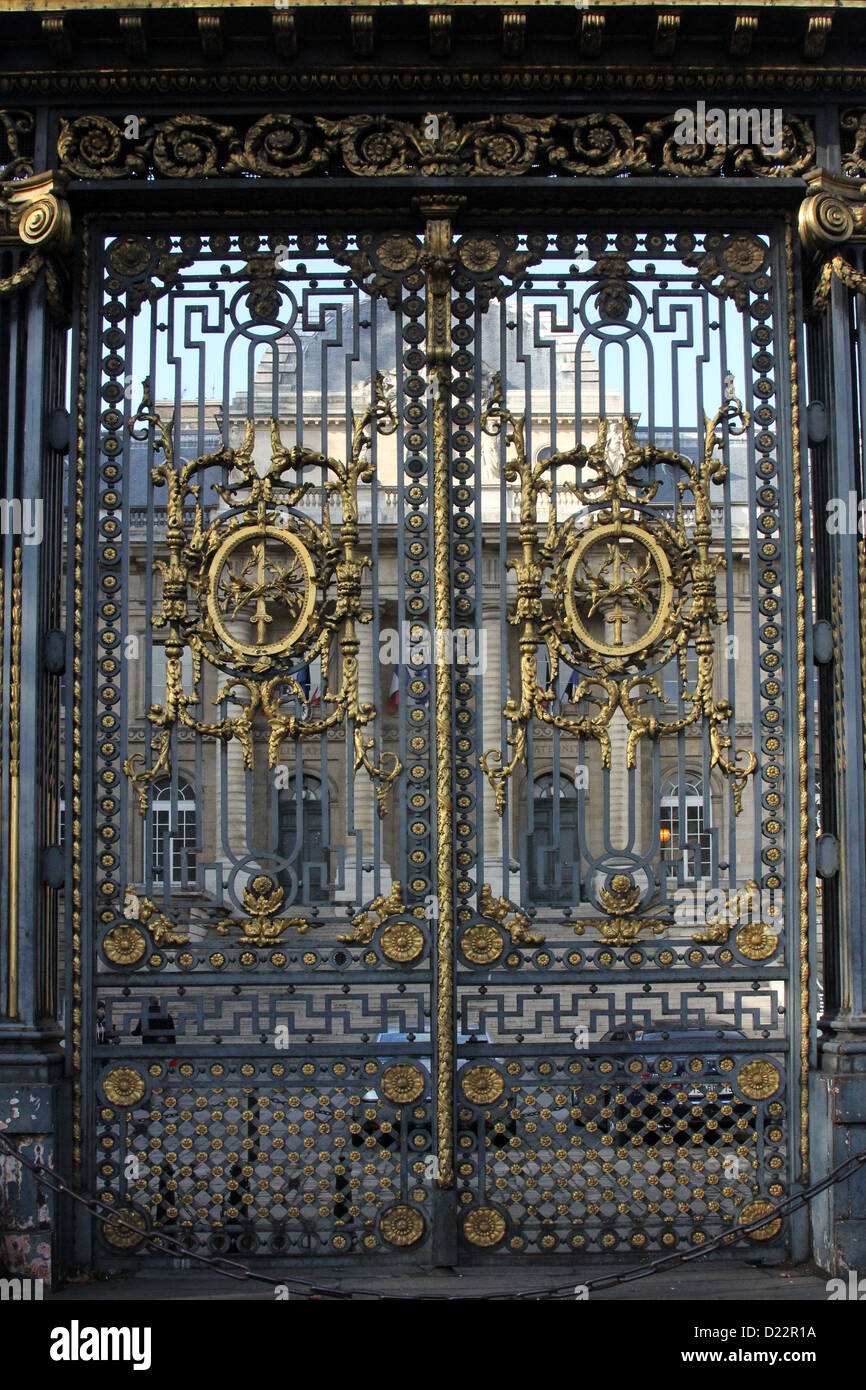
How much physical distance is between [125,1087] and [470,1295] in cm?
205

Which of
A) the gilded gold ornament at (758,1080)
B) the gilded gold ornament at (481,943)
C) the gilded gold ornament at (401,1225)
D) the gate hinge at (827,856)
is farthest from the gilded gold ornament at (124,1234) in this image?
the gate hinge at (827,856)

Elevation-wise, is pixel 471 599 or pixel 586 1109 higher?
pixel 471 599

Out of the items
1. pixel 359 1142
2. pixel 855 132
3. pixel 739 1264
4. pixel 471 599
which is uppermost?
pixel 855 132

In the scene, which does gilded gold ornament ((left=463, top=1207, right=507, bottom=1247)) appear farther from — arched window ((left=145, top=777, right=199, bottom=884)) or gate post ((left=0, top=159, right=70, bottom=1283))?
arched window ((left=145, top=777, right=199, bottom=884))

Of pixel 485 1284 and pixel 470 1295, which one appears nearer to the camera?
pixel 470 1295

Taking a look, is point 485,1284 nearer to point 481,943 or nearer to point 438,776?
point 481,943

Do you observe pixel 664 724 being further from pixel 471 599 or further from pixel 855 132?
pixel 855 132

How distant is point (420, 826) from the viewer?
719cm

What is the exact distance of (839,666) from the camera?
282 inches

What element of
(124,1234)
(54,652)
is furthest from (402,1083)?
(54,652)

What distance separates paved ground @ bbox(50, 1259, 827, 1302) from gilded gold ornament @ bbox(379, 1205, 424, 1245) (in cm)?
15

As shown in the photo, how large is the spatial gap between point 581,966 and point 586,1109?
2.40 feet

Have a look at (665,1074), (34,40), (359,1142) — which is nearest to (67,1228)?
(359,1142)

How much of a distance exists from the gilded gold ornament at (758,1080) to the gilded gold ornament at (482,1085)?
1.27 m
